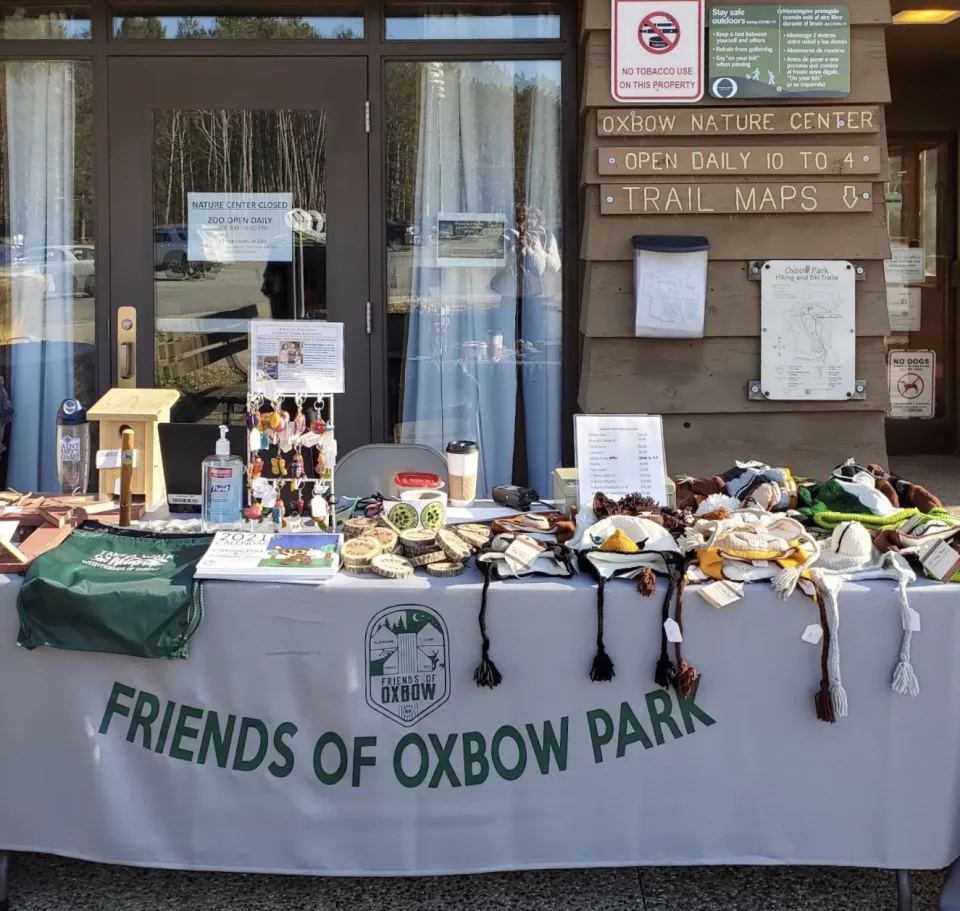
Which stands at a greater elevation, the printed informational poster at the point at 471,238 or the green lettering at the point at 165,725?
the printed informational poster at the point at 471,238

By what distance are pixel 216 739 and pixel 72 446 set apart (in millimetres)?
1343

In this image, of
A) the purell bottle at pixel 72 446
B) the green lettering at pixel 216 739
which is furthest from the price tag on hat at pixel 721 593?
the purell bottle at pixel 72 446

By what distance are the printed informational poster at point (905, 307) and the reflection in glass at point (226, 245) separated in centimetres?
452

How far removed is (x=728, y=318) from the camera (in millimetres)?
4727

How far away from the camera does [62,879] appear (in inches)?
106

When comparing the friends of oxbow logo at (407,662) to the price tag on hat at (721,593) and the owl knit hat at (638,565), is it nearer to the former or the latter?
the owl knit hat at (638,565)

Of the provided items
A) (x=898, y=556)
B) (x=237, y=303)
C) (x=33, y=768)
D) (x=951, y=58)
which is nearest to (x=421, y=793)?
(x=33, y=768)

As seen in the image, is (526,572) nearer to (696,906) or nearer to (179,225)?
(696,906)

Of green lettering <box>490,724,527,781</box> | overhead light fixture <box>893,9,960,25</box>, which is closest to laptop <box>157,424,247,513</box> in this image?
green lettering <box>490,724,527,781</box>

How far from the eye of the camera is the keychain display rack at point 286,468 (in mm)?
2838

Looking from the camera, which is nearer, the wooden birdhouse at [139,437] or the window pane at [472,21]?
the wooden birdhouse at [139,437]

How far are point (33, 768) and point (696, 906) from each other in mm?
1567

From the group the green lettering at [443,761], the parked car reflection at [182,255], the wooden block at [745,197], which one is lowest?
the green lettering at [443,761]

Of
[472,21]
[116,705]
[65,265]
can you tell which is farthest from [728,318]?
[116,705]
